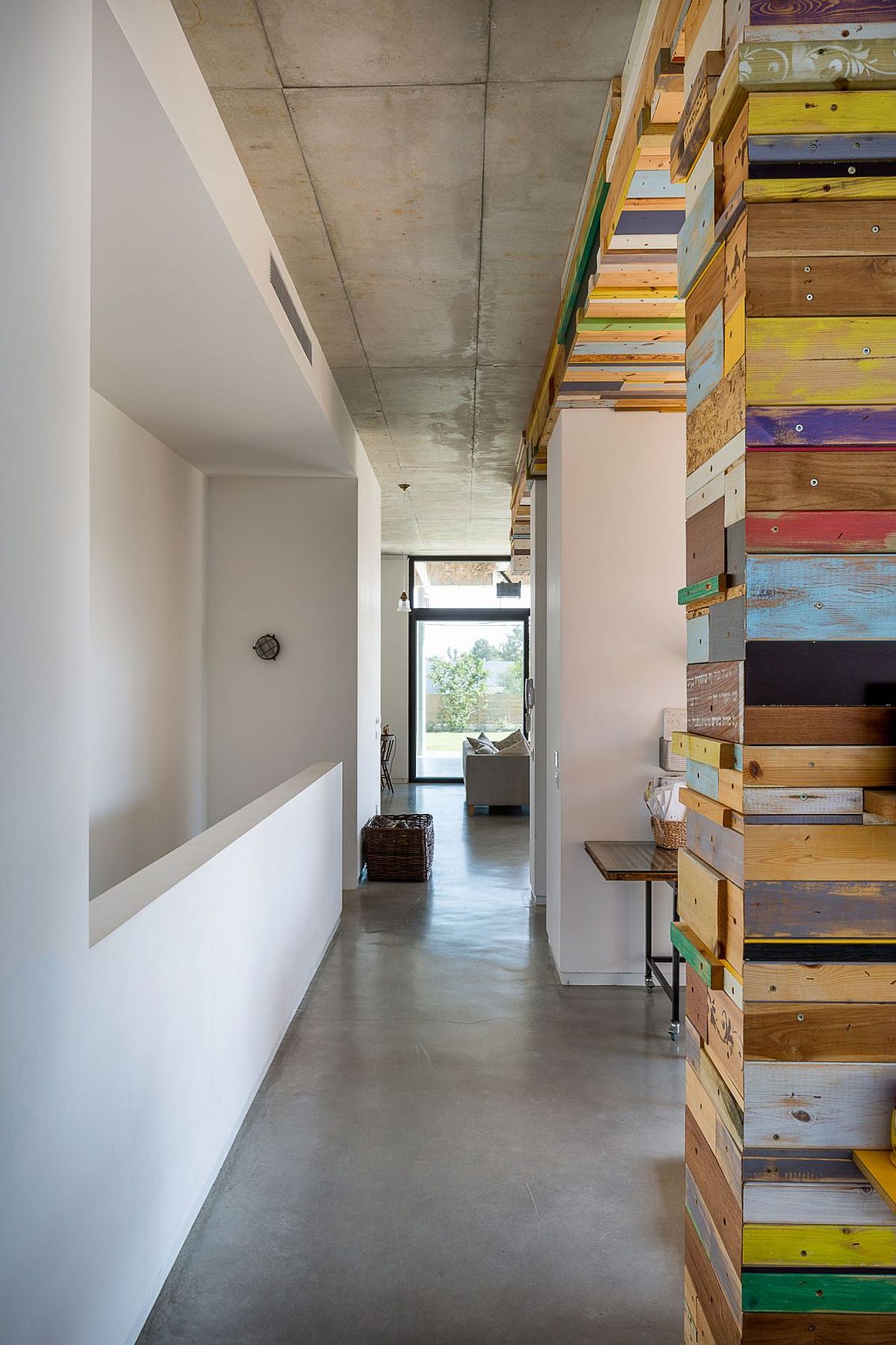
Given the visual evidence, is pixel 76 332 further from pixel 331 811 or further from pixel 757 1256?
pixel 331 811

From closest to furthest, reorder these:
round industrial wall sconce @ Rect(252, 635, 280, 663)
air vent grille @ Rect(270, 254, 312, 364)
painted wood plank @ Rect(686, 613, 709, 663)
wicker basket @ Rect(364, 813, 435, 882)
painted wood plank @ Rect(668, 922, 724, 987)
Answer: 1. painted wood plank @ Rect(668, 922, 724, 987)
2. painted wood plank @ Rect(686, 613, 709, 663)
3. air vent grille @ Rect(270, 254, 312, 364)
4. round industrial wall sconce @ Rect(252, 635, 280, 663)
5. wicker basket @ Rect(364, 813, 435, 882)

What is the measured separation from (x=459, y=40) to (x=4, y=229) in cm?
173

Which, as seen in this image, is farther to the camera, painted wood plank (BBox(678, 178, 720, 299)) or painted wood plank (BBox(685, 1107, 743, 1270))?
painted wood plank (BBox(678, 178, 720, 299))

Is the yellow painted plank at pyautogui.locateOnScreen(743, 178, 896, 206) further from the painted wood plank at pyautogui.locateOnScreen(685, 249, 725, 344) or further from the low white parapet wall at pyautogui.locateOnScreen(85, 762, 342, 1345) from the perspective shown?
the low white parapet wall at pyautogui.locateOnScreen(85, 762, 342, 1345)

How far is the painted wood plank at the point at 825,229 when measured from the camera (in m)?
1.53

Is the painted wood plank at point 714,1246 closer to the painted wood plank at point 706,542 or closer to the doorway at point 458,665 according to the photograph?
the painted wood plank at point 706,542

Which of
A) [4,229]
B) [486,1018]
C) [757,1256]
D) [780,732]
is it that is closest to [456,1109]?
[486,1018]

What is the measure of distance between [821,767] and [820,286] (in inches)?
30.4

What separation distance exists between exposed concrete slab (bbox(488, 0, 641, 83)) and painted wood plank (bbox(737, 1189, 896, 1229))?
272 cm

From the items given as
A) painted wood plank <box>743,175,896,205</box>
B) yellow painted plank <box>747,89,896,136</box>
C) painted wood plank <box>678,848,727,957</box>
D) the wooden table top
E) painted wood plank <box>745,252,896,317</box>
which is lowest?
the wooden table top

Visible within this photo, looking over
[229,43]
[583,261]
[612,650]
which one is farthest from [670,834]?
[229,43]

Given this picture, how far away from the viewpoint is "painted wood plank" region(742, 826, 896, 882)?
1529mm

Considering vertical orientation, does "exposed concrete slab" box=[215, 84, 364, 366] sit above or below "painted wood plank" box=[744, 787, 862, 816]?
above

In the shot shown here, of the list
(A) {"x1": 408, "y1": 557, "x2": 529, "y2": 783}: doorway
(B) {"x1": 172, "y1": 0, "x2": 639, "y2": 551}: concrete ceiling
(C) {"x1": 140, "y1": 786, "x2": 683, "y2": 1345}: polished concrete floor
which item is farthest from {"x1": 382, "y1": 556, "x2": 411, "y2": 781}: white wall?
(C) {"x1": 140, "y1": 786, "x2": 683, "y2": 1345}: polished concrete floor
